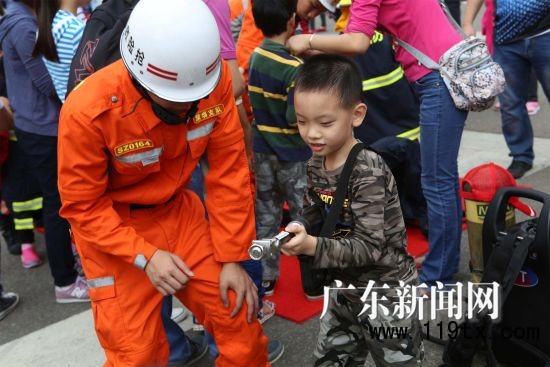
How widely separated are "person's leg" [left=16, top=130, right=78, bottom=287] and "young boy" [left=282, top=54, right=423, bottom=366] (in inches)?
80.8

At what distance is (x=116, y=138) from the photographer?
2.32 metres

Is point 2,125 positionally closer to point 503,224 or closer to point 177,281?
point 177,281

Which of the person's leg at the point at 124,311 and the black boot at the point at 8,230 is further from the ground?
the person's leg at the point at 124,311

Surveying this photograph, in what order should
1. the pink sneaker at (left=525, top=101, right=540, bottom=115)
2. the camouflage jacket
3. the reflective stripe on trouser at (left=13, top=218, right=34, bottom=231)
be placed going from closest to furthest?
the camouflage jacket → the reflective stripe on trouser at (left=13, top=218, right=34, bottom=231) → the pink sneaker at (left=525, top=101, right=540, bottom=115)

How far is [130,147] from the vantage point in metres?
2.35

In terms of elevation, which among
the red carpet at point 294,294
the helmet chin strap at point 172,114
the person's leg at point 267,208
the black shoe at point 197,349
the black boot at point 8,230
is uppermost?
the helmet chin strap at point 172,114

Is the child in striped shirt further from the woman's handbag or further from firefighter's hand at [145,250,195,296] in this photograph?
the woman's handbag

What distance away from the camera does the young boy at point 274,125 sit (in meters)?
3.51

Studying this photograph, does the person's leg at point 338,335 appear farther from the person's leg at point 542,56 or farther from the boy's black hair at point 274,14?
the person's leg at point 542,56

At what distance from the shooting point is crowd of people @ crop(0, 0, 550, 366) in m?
2.21

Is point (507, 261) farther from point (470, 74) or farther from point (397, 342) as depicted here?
point (470, 74)

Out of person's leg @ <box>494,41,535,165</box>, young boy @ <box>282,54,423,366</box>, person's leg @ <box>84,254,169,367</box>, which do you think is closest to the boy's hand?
young boy @ <box>282,54,423,366</box>

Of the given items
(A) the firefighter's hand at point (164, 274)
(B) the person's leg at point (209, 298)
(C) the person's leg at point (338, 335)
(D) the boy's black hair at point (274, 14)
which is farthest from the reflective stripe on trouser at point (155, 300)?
(D) the boy's black hair at point (274, 14)

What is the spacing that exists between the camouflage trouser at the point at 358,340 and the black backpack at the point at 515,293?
0.40 m
